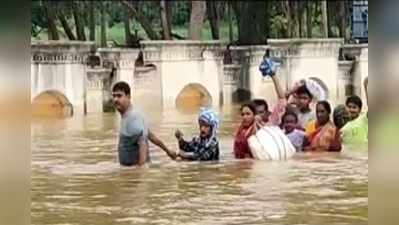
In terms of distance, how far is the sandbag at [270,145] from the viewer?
173 inches

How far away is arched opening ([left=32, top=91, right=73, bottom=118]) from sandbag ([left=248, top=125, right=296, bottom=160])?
203 centimetres

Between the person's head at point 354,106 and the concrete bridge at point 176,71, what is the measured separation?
635 millimetres

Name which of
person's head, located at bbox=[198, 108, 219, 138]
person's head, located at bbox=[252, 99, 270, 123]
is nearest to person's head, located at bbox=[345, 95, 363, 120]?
person's head, located at bbox=[252, 99, 270, 123]

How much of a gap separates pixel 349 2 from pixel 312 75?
1.85 feet

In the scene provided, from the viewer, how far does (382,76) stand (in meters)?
1.63

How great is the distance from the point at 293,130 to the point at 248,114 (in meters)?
0.26

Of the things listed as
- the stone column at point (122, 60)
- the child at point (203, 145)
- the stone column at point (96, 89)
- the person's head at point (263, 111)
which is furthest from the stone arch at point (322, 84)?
the child at point (203, 145)

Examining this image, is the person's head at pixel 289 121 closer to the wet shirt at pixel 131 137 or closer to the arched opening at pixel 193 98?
the wet shirt at pixel 131 137

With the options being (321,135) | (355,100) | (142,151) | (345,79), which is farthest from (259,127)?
(345,79)

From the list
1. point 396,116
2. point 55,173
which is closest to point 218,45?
point 55,173

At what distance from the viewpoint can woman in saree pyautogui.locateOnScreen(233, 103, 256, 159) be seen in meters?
4.43

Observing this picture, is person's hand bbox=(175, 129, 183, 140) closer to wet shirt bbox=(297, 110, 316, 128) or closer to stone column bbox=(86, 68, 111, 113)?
wet shirt bbox=(297, 110, 316, 128)

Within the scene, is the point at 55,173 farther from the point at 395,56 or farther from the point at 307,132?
the point at 395,56

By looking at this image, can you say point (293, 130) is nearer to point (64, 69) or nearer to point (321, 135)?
point (321, 135)
